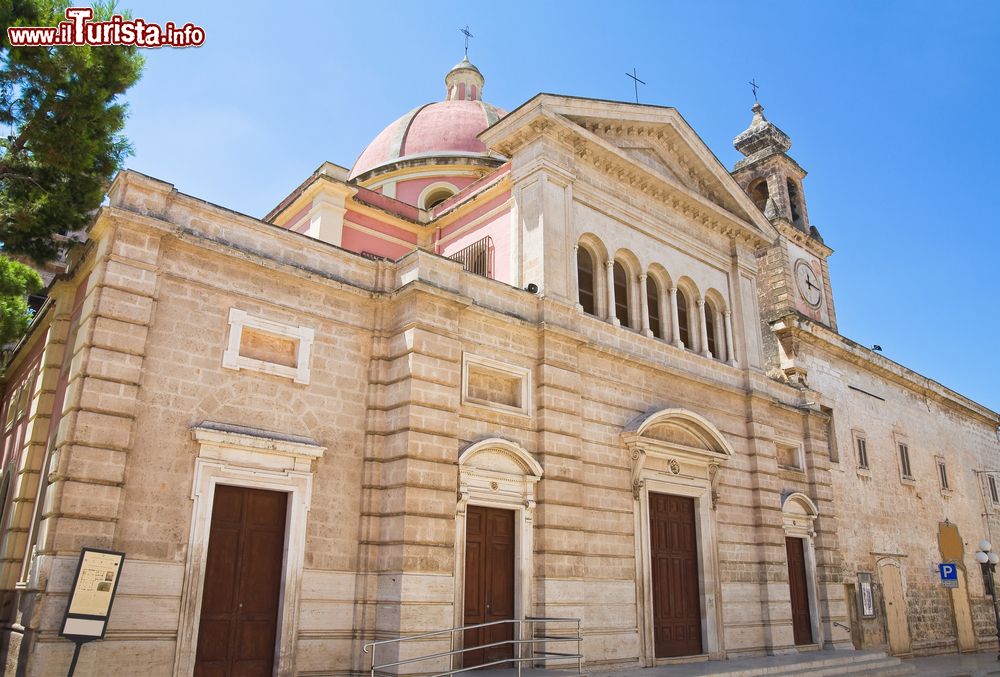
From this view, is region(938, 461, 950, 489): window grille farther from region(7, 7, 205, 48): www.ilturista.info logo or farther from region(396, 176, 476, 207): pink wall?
Result: region(7, 7, 205, 48): www.ilturista.info logo

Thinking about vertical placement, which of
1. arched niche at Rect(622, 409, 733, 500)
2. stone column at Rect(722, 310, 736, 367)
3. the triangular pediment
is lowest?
arched niche at Rect(622, 409, 733, 500)

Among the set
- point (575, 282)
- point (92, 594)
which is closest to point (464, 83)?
point (575, 282)

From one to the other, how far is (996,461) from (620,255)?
84.8ft

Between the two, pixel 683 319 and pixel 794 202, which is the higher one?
pixel 794 202

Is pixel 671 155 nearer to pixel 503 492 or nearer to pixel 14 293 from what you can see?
pixel 503 492

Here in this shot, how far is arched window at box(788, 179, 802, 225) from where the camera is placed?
28.1m

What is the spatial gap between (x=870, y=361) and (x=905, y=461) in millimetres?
3743

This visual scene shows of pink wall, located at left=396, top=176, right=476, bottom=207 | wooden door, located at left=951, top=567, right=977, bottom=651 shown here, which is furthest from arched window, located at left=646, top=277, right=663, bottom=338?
wooden door, located at left=951, top=567, right=977, bottom=651

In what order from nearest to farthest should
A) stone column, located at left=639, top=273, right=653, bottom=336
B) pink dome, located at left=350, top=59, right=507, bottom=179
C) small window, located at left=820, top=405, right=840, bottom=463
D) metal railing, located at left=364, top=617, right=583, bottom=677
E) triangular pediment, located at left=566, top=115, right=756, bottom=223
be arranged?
metal railing, located at left=364, top=617, right=583, bottom=677 < stone column, located at left=639, top=273, right=653, bottom=336 < triangular pediment, located at left=566, top=115, right=756, bottom=223 < small window, located at left=820, top=405, right=840, bottom=463 < pink dome, located at left=350, top=59, right=507, bottom=179

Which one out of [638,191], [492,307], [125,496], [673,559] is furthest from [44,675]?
[638,191]

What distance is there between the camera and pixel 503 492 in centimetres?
1311

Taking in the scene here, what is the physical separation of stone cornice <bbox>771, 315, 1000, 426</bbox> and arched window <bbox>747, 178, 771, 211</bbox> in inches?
254

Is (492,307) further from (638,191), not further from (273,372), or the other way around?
(638,191)

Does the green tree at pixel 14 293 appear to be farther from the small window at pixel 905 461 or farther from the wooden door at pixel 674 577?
the small window at pixel 905 461
